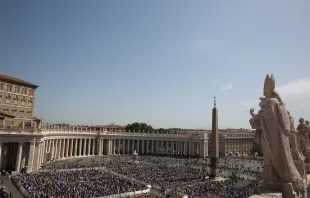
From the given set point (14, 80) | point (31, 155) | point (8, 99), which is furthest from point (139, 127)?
point (31, 155)

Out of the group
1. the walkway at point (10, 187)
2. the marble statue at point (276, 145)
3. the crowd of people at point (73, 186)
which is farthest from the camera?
the walkway at point (10, 187)

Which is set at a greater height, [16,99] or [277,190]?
[16,99]

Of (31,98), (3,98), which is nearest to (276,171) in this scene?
(3,98)

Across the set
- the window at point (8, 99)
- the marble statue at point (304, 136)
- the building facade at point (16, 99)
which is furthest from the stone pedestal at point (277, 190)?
the window at point (8, 99)

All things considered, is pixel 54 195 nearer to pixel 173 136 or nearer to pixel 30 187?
pixel 30 187

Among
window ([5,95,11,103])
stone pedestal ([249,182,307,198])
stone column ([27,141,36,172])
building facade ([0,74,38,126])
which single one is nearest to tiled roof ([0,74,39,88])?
building facade ([0,74,38,126])

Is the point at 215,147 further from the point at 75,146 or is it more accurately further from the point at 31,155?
the point at 75,146

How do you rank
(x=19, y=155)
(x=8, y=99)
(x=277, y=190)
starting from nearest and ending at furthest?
(x=277, y=190)
(x=19, y=155)
(x=8, y=99)

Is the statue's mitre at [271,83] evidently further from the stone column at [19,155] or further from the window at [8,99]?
the window at [8,99]
